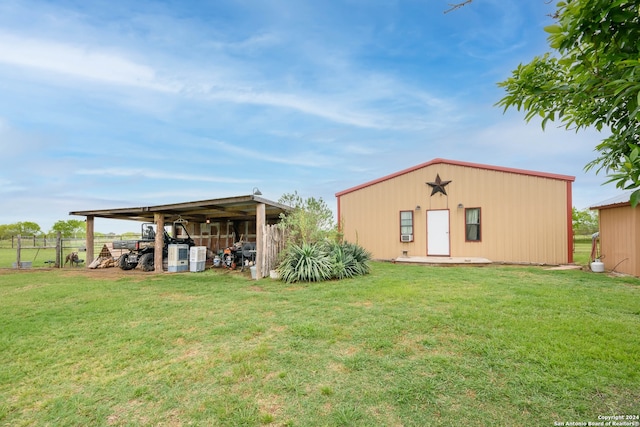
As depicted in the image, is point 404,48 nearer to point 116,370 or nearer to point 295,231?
point 295,231

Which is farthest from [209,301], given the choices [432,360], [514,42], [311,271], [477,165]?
[477,165]

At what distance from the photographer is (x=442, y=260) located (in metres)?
10.6

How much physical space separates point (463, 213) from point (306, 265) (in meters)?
6.97

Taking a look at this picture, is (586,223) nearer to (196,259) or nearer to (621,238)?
(621,238)

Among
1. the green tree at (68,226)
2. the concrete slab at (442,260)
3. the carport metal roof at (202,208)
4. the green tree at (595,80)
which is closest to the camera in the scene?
A: the green tree at (595,80)

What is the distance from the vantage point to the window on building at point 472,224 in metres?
10.9

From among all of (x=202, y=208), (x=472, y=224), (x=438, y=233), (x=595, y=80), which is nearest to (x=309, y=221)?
(x=202, y=208)

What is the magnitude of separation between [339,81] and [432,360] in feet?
30.0

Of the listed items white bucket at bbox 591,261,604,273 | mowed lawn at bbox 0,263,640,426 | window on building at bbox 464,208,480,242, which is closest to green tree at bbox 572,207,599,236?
window on building at bbox 464,208,480,242

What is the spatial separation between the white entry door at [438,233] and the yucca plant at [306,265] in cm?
537

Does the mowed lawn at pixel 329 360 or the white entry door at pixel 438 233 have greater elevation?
the white entry door at pixel 438 233

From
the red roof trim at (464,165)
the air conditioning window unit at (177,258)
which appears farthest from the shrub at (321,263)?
the red roof trim at (464,165)

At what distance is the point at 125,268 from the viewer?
38.2 feet

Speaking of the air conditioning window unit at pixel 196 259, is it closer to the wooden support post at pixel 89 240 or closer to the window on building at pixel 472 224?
the wooden support post at pixel 89 240
